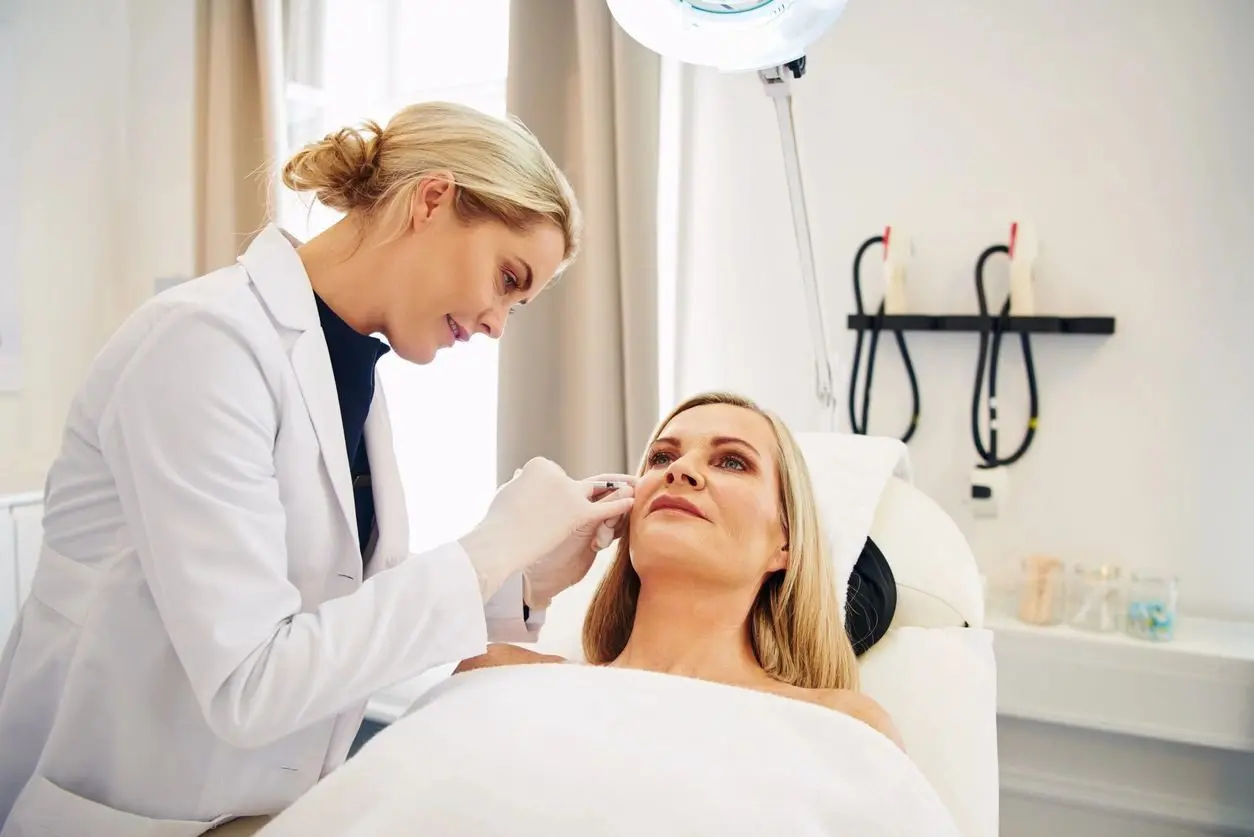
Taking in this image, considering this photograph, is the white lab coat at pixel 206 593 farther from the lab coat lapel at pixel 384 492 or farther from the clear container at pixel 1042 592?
the clear container at pixel 1042 592

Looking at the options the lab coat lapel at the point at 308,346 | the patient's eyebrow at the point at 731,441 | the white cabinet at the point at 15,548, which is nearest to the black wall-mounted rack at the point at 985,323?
the patient's eyebrow at the point at 731,441

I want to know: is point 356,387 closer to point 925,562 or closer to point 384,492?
point 384,492

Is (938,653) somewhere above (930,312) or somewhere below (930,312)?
below

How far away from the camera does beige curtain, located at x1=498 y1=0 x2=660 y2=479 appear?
7.41 feet

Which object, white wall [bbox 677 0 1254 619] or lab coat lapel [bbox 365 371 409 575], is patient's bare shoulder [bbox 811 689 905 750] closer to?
lab coat lapel [bbox 365 371 409 575]

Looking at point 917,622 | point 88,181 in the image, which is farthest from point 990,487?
point 88,181

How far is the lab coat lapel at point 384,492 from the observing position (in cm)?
117

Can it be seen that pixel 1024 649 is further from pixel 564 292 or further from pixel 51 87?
pixel 51 87

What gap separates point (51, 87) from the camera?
3.01m

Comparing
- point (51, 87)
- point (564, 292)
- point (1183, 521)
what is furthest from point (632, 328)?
point (51, 87)

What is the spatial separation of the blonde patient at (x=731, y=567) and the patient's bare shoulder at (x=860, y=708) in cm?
6

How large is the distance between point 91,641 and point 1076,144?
1982 millimetres

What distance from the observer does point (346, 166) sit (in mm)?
1080

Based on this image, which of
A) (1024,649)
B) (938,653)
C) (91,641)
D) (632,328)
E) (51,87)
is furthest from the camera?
(51,87)
